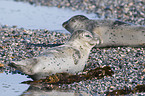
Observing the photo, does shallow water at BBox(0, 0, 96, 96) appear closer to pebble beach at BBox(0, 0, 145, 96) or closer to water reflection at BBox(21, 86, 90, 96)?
water reflection at BBox(21, 86, 90, 96)

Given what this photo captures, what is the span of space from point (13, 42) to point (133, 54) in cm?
Result: 311

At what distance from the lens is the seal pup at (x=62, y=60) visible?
6.57m

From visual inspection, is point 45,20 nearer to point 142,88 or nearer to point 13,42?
point 13,42

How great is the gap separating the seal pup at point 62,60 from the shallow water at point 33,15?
4.26 metres

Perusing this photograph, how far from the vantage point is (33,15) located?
14.4m

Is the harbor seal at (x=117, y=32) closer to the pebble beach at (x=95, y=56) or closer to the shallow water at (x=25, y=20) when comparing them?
the pebble beach at (x=95, y=56)

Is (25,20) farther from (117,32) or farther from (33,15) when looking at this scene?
(117,32)

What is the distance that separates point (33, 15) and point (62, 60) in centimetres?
772

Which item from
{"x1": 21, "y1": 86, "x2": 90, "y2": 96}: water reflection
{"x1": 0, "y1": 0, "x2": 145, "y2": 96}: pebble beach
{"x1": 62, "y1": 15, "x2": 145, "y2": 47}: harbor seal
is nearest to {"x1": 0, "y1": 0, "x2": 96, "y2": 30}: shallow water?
{"x1": 0, "y1": 0, "x2": 145, "y2": 96}: pebble beach

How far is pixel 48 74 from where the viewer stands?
680 centimetres

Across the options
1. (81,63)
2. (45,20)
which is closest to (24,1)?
(45,20)

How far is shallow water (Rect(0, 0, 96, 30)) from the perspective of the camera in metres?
12.4

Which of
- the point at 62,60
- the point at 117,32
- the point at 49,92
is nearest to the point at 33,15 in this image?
the point at 117,32

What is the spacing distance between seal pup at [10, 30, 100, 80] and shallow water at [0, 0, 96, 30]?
14.0ft
